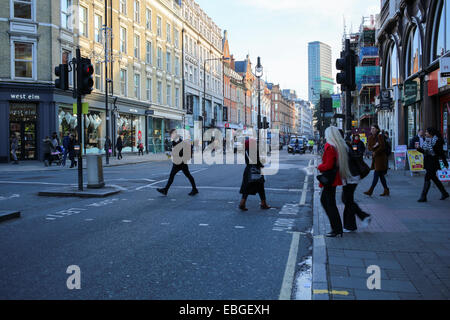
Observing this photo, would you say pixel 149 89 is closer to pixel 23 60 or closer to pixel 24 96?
pixel 23 60

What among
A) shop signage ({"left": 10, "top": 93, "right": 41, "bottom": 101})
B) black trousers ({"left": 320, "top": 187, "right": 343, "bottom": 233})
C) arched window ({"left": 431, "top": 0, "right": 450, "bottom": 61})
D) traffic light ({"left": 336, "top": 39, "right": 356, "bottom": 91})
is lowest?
black trousers ({"left": 320, "top": 187, "right": 343, "bottom": 233})

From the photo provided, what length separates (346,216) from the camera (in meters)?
6.68

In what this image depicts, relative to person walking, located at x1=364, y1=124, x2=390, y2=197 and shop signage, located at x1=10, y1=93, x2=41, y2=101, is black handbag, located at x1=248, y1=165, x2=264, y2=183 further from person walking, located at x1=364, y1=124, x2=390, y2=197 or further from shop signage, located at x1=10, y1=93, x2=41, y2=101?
shop signage, located at x1=10, y1=93, x2=41, y2=101

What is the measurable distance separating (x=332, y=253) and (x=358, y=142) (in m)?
10.2

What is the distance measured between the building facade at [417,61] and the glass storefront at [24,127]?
2142 centimetres

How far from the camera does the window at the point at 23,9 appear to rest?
1014 inches

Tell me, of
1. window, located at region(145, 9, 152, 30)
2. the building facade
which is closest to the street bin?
the building facade

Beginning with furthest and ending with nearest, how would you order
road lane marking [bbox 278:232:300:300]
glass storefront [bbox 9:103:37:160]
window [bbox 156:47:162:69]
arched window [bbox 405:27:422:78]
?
window [bbox 156:47:162:69]
glass storefront [bbox 9:103:37:160]
arched window [bbox 405:27:422:78]
road lane marking [bbox 278:232:300:300]

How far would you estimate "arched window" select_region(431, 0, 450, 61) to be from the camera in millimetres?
15711

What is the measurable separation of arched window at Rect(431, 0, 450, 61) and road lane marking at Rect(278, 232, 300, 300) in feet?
42.5

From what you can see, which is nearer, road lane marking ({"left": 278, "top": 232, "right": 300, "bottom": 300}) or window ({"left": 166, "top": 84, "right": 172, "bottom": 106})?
road lane marking ({"left": 278, "top": 232, "right": 300, "bottom": 300})

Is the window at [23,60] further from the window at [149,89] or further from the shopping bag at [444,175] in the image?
the shopping bag at [444,175]
